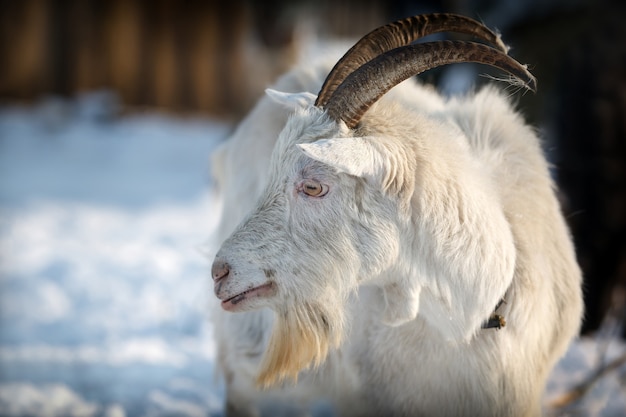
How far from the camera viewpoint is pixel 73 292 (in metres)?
6.02

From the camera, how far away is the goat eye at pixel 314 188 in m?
2.71

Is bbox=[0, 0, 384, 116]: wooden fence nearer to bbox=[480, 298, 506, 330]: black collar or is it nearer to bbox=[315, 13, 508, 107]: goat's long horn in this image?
bbox=[315, 13, 508, 107]: goat's long horn

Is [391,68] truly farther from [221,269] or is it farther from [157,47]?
[157,47]

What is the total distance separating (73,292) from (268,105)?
3291mm

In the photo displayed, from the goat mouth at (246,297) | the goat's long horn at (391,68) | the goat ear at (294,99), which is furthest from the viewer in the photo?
the goat ear at (294,99)

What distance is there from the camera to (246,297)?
2.76 meters

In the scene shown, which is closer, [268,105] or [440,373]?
[440,373]

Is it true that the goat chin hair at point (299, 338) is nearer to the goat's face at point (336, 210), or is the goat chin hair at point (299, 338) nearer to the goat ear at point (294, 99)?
the goat's face at point (336, 210)

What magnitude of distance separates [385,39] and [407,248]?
2.91 feet

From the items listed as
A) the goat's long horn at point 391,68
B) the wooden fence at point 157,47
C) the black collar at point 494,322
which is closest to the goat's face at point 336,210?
the goat's long horn at point 391,68

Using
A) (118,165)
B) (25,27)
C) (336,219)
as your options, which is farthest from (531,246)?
(25,27)

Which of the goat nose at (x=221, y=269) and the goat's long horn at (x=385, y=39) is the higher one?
the goat's long horn at (x=385, y=39)

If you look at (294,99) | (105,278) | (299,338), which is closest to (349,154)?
(294,99)

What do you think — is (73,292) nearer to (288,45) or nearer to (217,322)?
(217,322)
